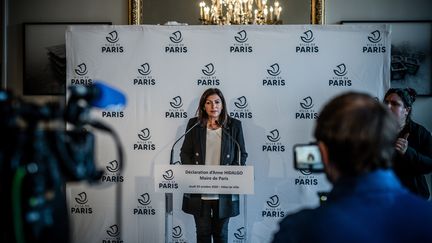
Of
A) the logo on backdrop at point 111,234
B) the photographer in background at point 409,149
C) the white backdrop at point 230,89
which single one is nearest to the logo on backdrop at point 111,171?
A: the white backdrop at point 230,89

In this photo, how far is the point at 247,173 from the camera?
3297mm

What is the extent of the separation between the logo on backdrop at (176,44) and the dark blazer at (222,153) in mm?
567

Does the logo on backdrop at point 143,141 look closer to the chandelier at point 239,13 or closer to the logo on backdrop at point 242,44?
the logo on backdrop at point 242,44

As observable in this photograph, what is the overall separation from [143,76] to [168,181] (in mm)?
855

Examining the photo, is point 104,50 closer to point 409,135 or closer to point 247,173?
point 247,173

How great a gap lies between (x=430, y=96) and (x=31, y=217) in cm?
400

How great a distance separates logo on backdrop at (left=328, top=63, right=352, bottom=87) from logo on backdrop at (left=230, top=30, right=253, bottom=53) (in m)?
0.67

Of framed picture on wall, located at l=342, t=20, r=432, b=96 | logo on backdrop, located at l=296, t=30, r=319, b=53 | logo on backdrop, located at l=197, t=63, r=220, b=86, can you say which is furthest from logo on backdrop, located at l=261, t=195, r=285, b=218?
framed picture on wall, located at l=342, t=20, r=432, b=96

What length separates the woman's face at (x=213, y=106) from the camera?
348 cm

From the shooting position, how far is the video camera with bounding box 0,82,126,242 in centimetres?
97

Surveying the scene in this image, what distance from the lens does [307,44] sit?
3.59m

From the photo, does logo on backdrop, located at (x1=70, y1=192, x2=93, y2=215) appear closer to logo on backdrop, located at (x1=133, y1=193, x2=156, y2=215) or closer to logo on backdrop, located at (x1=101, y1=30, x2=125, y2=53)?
logo on backdrop, located at (x1=133, y1=193, x2=156, y2=215)

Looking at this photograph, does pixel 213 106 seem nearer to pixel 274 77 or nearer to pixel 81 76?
pixel 274 77

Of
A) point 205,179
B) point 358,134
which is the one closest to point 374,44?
point 205,179
